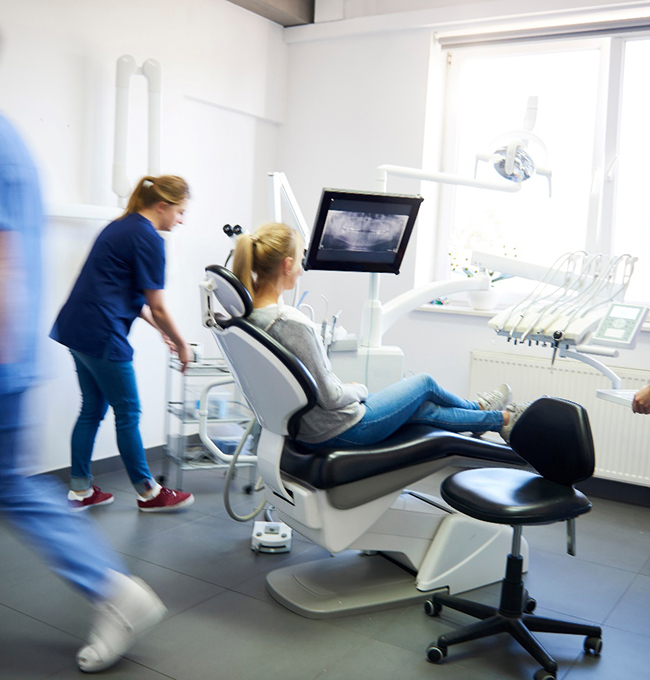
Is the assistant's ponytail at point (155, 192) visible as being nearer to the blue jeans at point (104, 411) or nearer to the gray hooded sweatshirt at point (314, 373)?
the blue jeans at point (104, 411)

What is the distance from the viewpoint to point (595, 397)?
3.71 m

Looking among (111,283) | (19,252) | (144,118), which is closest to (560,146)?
(144,118)

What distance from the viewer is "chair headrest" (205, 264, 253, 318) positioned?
2.28 metres

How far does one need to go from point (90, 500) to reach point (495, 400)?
1.67 metres

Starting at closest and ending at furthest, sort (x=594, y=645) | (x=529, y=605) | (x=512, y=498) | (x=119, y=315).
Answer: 1. (x=512, y=498)
2. (x=594, y=645)
3. (x=529, y=605)
4. (x=119, y=315)

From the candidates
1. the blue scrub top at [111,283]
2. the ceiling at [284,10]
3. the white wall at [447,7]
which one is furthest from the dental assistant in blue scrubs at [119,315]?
the white wall at [447,7]

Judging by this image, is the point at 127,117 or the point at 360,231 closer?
the point at 360,231

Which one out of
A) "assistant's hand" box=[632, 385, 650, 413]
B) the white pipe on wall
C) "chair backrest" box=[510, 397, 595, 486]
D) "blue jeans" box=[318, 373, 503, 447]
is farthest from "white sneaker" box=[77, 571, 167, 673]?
the white pipe on wall

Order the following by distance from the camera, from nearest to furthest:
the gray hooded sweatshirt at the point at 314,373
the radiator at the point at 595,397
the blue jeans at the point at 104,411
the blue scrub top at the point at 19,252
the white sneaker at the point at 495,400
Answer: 1. the blue scrub top at the point at 19,252
2. the gray hooded sweatshirt at the point at 314,373
3. the white sneaker at the point at 495,400
4. the blue jeans at the point at 104,411
5. the radiator at the point at 595,397

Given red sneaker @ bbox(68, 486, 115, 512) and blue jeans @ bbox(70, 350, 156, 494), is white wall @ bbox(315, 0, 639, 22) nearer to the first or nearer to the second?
blue jeans @ bbox(70, 350, 156, 494)

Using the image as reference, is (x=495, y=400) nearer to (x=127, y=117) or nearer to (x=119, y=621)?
(x=119, y=621)

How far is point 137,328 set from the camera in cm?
381

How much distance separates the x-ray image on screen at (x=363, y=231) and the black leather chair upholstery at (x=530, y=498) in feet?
2.77

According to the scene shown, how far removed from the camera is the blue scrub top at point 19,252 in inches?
66.9
